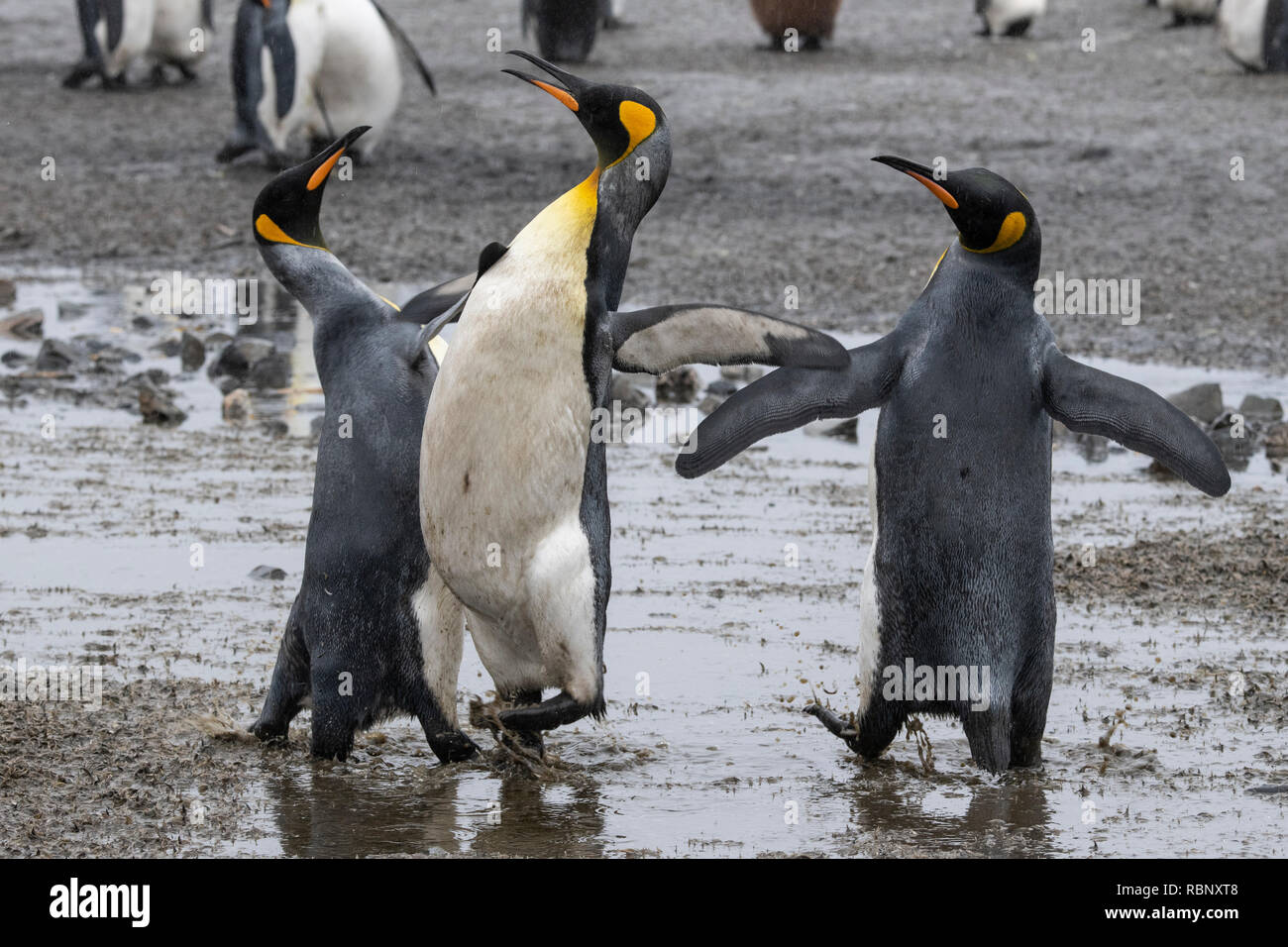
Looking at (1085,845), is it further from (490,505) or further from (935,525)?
(490,505)

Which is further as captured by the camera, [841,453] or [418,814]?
[841,453]

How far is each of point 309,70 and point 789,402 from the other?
9110mm

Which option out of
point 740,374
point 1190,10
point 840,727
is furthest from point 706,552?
point 1190,10

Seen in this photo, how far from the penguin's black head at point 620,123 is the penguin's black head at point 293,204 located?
512mm

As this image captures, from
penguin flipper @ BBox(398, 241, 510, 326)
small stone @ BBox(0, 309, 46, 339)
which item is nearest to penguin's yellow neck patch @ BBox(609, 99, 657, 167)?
penguin flipper @ BBox(398, 241, 510, 326)

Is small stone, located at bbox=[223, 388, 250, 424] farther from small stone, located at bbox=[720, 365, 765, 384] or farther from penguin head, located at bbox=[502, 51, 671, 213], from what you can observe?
penguin head, located at bbox=[502, 51, 671, 213]

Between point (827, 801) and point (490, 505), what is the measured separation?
0.90m

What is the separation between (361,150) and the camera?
43.5 ft

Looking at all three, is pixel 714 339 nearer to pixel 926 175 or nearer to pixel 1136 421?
pixel 926 175

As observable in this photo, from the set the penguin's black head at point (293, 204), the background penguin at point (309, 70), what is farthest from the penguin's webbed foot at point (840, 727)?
the background penguin at point (309, 70)

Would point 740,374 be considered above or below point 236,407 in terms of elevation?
above

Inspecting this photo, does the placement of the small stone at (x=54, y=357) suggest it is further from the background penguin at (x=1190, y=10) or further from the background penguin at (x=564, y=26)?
the background penguin at (x=1190, y=10)

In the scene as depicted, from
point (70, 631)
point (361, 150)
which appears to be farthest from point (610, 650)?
point (361, 150)

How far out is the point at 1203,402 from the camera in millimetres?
7102
